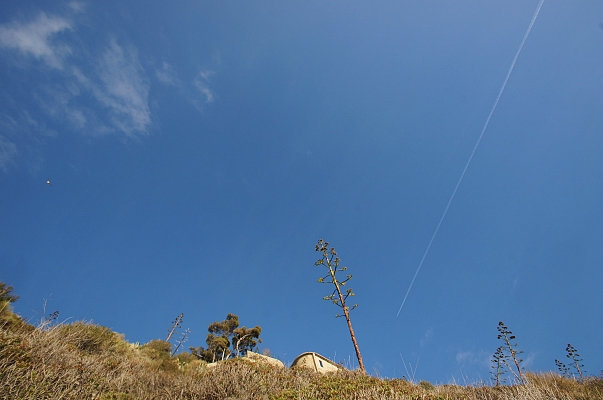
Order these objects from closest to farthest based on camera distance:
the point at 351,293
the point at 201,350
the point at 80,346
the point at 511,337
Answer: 1. the point at 80,346
2. the point at 351,293
3. the point at 511,337
4. the point at 201,350

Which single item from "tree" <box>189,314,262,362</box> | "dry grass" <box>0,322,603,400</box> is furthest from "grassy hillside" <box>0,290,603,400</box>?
"tree" <box>189,314,262,362</box>

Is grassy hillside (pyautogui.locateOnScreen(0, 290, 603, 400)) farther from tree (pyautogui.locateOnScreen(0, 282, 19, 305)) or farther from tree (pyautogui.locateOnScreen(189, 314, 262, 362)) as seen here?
tree (pyautogui.locateOnScreen(189, 314, 262, 362))

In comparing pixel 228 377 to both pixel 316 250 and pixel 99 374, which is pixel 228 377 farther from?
pixel 316 250

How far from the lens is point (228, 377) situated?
8.14 m

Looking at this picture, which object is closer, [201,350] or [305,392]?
[305,392]

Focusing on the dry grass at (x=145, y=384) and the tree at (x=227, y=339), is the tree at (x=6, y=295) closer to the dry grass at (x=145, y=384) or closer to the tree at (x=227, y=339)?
the dry grass at (x=145, y=384)

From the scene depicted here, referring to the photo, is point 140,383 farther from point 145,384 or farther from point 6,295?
point 6,295

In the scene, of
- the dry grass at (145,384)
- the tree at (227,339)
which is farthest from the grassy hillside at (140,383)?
the tree at (227,339)

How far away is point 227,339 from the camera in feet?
95.5

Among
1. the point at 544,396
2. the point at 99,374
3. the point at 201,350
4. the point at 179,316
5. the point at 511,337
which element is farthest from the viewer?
the point at 179,316

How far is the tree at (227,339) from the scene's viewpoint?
26.9 m

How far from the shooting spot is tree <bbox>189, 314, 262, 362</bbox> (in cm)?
2686

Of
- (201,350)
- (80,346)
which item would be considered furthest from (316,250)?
(201,350)

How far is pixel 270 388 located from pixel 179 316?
3466cm
